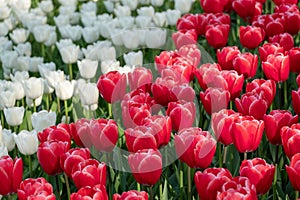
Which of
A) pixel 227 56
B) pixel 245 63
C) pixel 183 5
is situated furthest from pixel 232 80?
pixel 183 5

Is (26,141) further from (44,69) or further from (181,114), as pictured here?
(44,69)

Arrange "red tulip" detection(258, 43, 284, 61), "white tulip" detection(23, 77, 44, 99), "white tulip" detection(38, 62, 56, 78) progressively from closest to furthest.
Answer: "red tulip" detection(258, 43, 284, 61)
"white tulip" detection(23, 77, 44, 99)
"white tulip" detection(38, 62, 56, 78)

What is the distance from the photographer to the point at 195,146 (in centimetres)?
275

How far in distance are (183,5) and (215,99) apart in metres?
2.55

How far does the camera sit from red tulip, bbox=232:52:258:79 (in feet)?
12.1

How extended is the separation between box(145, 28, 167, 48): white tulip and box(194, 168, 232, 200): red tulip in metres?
2.40

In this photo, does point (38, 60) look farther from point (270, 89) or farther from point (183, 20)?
point (270, 89)

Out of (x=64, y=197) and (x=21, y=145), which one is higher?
(x=21, y=145)

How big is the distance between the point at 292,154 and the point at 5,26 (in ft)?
11.2

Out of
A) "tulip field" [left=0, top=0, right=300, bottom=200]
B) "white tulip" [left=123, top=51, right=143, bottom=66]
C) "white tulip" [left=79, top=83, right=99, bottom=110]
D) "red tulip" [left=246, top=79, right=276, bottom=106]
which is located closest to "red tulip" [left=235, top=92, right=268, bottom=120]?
"tulip field" [left=0, top=0, right=300, bottom=200]

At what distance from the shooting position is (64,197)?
3.33 m

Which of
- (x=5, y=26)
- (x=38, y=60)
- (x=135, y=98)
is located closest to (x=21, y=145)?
(x=135, y=98)

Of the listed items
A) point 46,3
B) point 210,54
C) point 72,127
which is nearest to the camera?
point 72,127

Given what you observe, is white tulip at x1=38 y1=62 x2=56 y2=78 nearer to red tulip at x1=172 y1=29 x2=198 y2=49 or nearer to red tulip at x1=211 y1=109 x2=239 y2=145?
red tulip at x1=172 y1=29 x2=198 y2=49
